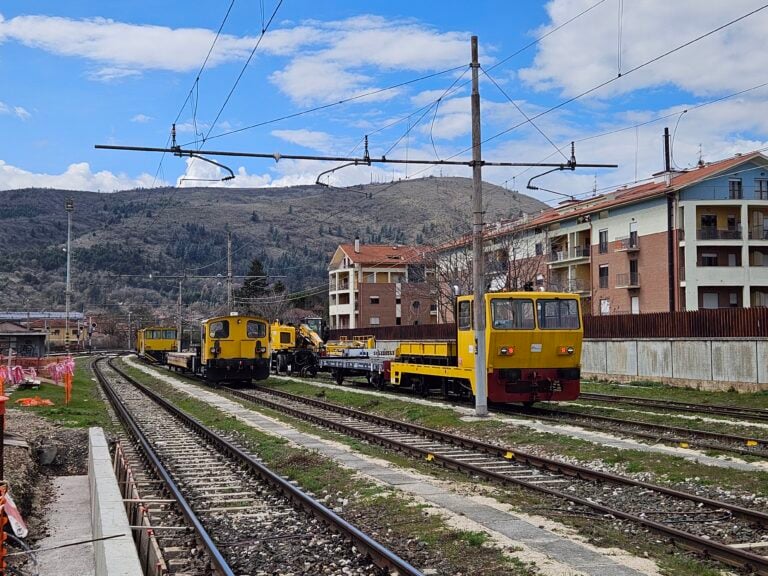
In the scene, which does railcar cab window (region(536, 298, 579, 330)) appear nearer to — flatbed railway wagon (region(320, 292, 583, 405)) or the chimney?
flatbed railway wagon (region(320, 292, 583, 405))

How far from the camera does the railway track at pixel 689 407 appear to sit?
65.1 feet

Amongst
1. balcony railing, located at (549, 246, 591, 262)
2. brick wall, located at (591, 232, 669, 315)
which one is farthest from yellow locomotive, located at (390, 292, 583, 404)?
balcony railing, located at (549, 246, 591, 262)

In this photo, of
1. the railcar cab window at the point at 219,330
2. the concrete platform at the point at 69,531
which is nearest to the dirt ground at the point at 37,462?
the concrete platform at the point at 69,531

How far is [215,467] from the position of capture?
45.0 feet

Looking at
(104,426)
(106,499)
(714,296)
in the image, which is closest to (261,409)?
(104,426)

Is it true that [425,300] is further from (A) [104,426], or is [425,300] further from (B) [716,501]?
(B) [716,501]

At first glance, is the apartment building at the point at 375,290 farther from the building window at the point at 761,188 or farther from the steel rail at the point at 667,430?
the steel rail at the point at 667,430

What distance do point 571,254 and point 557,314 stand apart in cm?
4245

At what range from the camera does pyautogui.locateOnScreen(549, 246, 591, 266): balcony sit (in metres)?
61.1

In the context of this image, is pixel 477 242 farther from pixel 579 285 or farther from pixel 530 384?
pixel 579 285

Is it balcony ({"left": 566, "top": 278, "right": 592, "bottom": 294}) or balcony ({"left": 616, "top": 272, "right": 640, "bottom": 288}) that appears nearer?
balcony ({"left": 616, "top": 272, "right": 640, "bottom": 288})

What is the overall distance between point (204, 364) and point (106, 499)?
27188 millimetres

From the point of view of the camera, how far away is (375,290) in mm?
84250

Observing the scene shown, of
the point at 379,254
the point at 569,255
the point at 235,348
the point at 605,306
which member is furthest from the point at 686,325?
the point at 379,254
